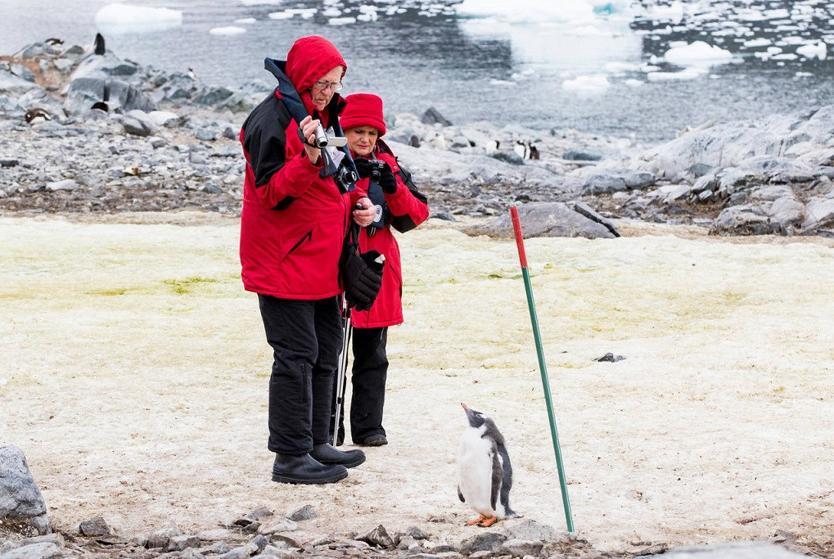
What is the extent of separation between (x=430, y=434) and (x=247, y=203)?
1989 mm

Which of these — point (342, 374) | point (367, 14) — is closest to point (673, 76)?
point (367, 14)

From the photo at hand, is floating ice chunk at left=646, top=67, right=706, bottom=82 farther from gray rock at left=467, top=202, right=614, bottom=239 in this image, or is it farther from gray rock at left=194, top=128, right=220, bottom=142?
gray rock at left=467, top=202, right=614, bottom=239

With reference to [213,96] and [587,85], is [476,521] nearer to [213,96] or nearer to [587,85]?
[213,96]

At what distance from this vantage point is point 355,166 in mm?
5559

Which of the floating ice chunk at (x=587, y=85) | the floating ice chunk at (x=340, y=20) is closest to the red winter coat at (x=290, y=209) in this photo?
the floating ice chunk at (x=587, y=85)

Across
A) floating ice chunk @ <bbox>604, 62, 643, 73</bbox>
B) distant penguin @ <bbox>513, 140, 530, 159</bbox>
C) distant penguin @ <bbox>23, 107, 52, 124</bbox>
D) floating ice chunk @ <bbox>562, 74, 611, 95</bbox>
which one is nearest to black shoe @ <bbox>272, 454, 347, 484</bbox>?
distant penguin @ <bbox>23, 107, 52, 124</bbox>

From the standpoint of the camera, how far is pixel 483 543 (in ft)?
15.2

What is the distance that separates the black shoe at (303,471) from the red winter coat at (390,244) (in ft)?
2.51

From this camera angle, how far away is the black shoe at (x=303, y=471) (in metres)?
5.58

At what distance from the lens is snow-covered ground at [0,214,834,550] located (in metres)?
5.43

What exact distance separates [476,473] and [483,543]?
39 centimetres

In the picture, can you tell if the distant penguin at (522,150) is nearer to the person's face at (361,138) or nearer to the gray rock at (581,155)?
the gray rock at (581,155)

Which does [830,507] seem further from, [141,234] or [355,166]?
[141,234]

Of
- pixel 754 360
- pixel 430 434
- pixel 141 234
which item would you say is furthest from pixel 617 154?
pixel 430 434
